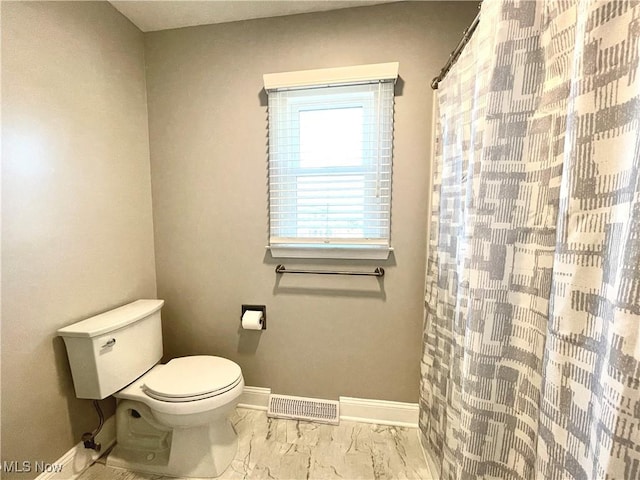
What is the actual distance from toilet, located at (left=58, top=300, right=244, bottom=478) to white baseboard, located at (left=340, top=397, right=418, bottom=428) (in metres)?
0.68

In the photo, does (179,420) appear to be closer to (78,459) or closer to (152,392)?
(152,392)

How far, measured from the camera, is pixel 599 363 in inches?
21.0

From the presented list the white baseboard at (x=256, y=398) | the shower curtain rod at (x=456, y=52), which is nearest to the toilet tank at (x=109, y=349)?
the white baseboard at (x=256, y=398)

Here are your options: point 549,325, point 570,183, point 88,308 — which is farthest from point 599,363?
point 88,308

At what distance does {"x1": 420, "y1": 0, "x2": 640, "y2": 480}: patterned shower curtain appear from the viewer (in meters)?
0.49

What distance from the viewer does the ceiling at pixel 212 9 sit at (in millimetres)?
1519

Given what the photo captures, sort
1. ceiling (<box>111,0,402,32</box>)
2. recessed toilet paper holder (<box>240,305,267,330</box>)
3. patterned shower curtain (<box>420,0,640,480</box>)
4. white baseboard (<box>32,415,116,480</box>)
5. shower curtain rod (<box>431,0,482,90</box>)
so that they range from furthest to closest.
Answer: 1. recessed toilet paper holder (<box>240,305,267,330</box>)
2. ceiling (<box>111,0,402,32</box>)
3. white baseboard (<box>32,415,116,480</box>)
4. shower curtain rod (<box>431,0,482,90</box>)
5. patterned shower curtain (<box>420,0,640,480</box>)

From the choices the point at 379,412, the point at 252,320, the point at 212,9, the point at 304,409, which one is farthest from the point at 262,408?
the point at 212,9

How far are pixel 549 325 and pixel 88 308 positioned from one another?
6.13 feet

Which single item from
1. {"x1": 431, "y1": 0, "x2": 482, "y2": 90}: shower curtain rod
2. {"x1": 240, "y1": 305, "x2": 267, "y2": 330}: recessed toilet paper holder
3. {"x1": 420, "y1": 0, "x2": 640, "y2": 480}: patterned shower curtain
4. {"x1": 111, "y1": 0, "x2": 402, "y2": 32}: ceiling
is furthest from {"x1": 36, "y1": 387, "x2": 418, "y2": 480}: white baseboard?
{"x1": 111, "y1": 0, "x2": 402, "y2": 32}: ceiling

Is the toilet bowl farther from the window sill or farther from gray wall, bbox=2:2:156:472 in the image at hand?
the window sill

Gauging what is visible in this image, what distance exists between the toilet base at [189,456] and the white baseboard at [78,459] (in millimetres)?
88

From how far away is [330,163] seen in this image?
1642 millimetres

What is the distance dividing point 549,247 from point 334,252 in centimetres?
108
